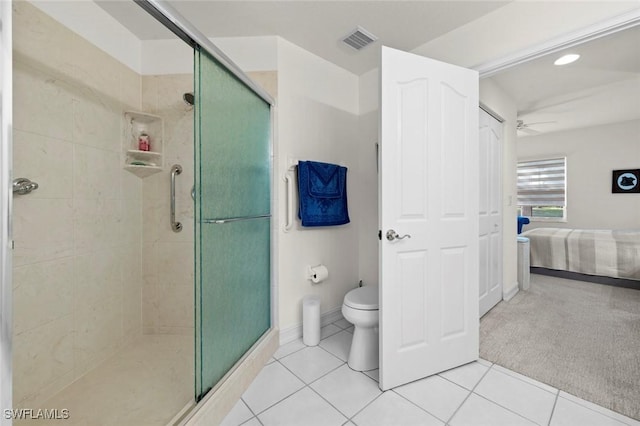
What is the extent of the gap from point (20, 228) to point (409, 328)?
217 centimetres

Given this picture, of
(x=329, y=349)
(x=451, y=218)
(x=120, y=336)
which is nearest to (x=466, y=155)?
(x=451, y=218)

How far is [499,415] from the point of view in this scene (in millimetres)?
1329

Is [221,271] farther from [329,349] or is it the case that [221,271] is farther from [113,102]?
[113,102]

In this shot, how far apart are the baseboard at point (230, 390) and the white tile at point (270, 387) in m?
0.04

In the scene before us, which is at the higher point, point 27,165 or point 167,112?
point 167,112

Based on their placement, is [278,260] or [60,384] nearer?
[60,384]

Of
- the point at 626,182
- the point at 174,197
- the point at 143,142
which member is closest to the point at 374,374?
the point at 174,197

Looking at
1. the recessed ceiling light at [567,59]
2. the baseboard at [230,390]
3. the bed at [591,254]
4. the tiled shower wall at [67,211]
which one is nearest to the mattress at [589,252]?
the bed at [591,254]

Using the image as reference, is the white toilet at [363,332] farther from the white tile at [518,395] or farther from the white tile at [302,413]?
the white tile at [518,395]

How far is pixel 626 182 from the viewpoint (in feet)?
14.9

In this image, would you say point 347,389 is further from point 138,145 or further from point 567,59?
point 567,59

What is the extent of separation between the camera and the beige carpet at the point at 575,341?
1533 mm

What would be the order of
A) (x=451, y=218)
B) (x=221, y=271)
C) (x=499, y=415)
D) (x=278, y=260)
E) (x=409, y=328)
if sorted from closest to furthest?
(x=499, y=415), (x=221, y=271), (x=409, y=328), (x=451, y=218), (x=278, y=260)

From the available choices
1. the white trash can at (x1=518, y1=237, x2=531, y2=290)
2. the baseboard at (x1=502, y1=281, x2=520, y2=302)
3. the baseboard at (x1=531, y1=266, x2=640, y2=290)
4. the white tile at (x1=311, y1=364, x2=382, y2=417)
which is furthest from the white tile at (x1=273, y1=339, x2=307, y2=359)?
the baseboard at (x1=531, y1=266, x2=640, y2=290)
